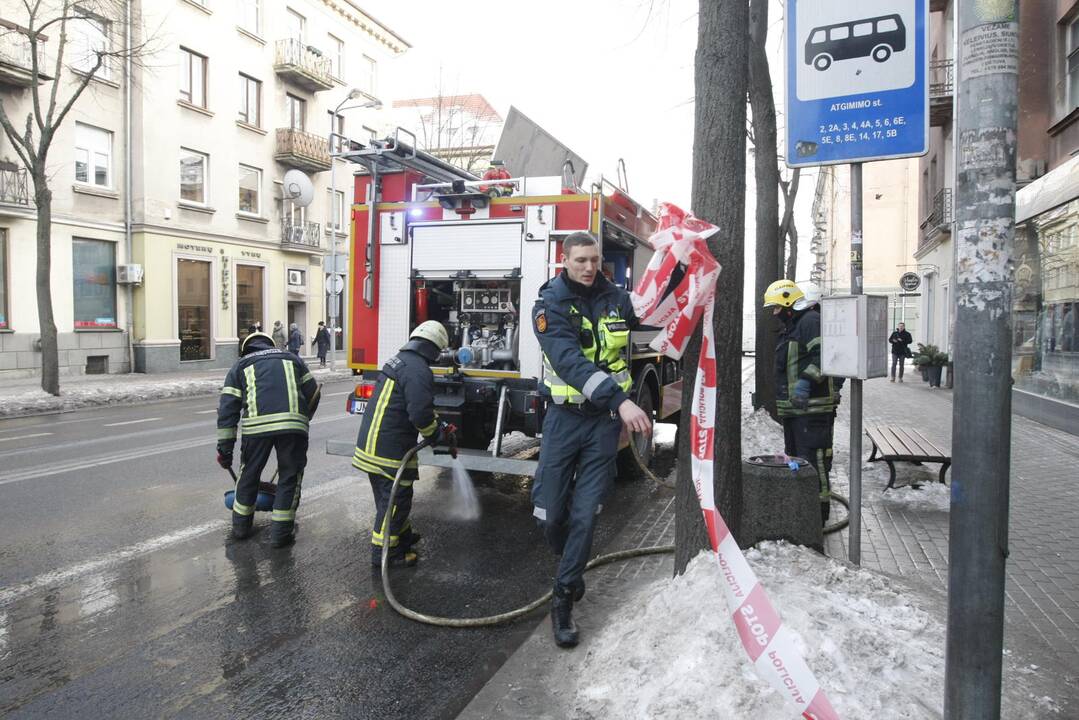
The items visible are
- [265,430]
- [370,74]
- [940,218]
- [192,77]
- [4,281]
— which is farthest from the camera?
[370,74]

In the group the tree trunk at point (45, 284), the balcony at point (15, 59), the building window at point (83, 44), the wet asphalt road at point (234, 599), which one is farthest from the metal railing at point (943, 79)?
the balcony at point (15, 59)

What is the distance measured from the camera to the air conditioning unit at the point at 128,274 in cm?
2167

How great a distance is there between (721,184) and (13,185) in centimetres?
2063

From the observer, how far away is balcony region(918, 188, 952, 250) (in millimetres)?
21391

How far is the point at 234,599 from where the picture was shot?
14.4 ft

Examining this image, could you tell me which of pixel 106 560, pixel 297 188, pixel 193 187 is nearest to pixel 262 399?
pixel 106 560

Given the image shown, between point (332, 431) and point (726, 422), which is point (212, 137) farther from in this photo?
point (726, 422)

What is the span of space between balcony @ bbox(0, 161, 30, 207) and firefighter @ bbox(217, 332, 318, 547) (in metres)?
17.3

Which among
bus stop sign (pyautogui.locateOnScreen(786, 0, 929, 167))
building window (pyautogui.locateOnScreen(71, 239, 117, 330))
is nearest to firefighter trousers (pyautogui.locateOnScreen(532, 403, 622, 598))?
bus stop sign (pyautogui.locateOnScreen(786, 0, 929, 167))

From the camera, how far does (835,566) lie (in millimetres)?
4129

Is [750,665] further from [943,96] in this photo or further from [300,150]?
[300,150]

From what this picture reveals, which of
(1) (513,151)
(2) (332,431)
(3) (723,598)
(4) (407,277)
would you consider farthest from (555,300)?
(2) (332,431)

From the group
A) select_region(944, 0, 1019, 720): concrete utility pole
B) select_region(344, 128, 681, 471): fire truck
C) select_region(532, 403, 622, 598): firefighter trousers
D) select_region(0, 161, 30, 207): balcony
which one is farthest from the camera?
select_region(0, 161, 30, 207): balcony

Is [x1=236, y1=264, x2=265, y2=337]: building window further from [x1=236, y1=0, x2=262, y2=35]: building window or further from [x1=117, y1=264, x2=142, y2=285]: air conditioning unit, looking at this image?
[x1=236, y1=0, x2=262, y2=35]: building window
